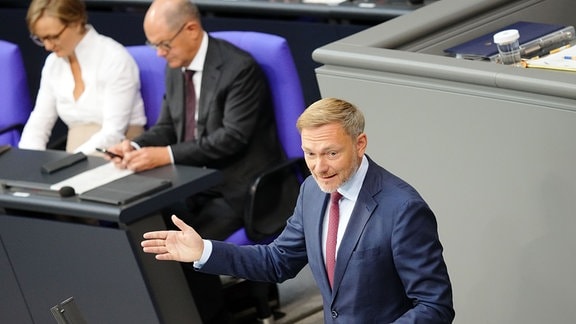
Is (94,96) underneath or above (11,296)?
above

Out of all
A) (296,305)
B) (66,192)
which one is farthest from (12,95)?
(296,305)

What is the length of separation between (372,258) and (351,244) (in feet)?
Result: 0.21

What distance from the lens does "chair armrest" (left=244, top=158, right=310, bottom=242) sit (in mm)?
4570

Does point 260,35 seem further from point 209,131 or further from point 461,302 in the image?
point 461,302

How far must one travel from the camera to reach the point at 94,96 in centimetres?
521

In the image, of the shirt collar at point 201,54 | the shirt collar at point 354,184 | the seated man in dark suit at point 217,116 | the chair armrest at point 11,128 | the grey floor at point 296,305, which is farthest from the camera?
the chair armrest at point 11,128

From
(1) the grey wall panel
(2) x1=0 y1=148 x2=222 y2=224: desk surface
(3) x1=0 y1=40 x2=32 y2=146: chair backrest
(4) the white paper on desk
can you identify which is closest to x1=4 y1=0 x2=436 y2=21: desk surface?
(3) x1=0 y1=40 x2=32 y2=146: chair backrest

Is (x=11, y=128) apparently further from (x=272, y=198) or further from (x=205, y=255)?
(x=205, y=255)

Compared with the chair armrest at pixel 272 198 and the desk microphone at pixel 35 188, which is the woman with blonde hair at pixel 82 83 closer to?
the desk microphone at pixel 35 188

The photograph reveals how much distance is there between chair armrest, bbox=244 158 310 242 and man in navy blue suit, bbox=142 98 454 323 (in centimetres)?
143

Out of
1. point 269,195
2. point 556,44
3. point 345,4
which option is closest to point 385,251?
point 556,44

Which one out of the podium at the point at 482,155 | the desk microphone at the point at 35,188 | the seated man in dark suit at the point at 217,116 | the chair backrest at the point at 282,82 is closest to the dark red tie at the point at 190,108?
the seated man in dark suit at the point at 217,116

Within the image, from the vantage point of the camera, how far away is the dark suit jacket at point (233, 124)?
4.64 m

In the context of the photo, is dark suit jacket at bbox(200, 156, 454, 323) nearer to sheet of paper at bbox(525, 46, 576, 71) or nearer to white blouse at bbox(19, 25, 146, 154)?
sheet of paper at bbox(525, 46, 576, 71)
